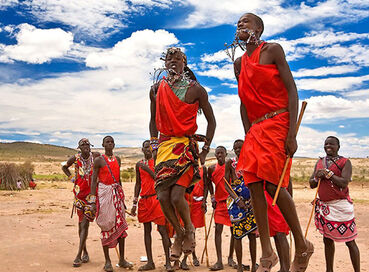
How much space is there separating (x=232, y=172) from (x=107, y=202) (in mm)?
2775

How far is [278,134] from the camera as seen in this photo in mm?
4039

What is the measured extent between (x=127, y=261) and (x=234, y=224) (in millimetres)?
3063

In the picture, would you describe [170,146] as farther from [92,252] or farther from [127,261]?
[92,252]

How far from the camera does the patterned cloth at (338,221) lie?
23.2ft

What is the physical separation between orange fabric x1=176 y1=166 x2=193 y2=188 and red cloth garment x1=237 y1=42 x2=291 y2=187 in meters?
1.20

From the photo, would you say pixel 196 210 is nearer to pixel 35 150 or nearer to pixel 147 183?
pixel 147 183

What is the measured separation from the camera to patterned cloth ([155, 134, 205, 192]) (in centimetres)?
524

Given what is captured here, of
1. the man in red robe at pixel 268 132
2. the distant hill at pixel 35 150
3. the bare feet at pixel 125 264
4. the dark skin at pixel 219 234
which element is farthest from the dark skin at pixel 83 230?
the distant hill at pixel 35 150

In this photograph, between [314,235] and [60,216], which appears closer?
[314,235]

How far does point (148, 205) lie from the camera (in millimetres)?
8969

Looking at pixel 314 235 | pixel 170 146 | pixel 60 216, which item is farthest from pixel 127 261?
pixel 60 216

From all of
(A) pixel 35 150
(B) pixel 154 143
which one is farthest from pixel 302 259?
(A) pixel 35 150

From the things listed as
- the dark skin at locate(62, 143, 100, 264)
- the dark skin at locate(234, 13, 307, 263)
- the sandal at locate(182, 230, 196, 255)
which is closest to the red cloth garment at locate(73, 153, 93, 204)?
the dark skin at locate(62, 143, 100, 264)

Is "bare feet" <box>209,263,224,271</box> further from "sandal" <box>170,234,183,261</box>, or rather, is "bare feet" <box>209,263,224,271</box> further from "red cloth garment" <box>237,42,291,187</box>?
"red cloth garment" <box>237,42,291,187</box>
